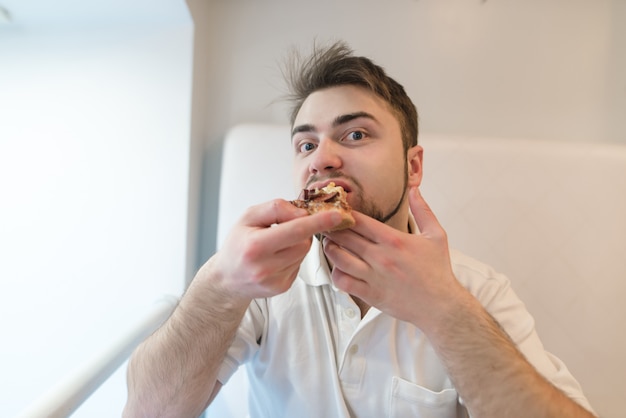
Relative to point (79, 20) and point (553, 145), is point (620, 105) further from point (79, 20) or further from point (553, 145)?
point (79, 20)

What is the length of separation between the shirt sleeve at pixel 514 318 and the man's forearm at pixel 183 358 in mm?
521

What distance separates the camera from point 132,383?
611 mm

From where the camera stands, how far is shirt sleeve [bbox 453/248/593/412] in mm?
628

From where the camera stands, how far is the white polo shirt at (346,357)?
2.11ft

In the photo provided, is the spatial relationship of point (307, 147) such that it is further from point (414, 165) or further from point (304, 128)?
point (414, 165)

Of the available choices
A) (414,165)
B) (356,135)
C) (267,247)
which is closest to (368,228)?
(267,247)

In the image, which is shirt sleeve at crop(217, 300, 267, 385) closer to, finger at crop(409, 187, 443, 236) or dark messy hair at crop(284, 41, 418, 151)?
finger at crop(409, 187, 443, 236)

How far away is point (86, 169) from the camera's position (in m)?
1.04

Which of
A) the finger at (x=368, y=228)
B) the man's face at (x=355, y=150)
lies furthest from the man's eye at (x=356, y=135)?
the finger at (x=368, y=228)

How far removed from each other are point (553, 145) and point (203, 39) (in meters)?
1.26

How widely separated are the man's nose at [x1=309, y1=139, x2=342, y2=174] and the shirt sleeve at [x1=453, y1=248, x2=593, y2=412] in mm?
382

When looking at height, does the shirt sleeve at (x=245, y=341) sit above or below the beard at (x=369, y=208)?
below

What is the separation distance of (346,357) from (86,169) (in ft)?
3.21

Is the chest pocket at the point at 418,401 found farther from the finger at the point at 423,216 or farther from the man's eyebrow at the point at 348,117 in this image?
the man's eyebrow at the point at 348,117
